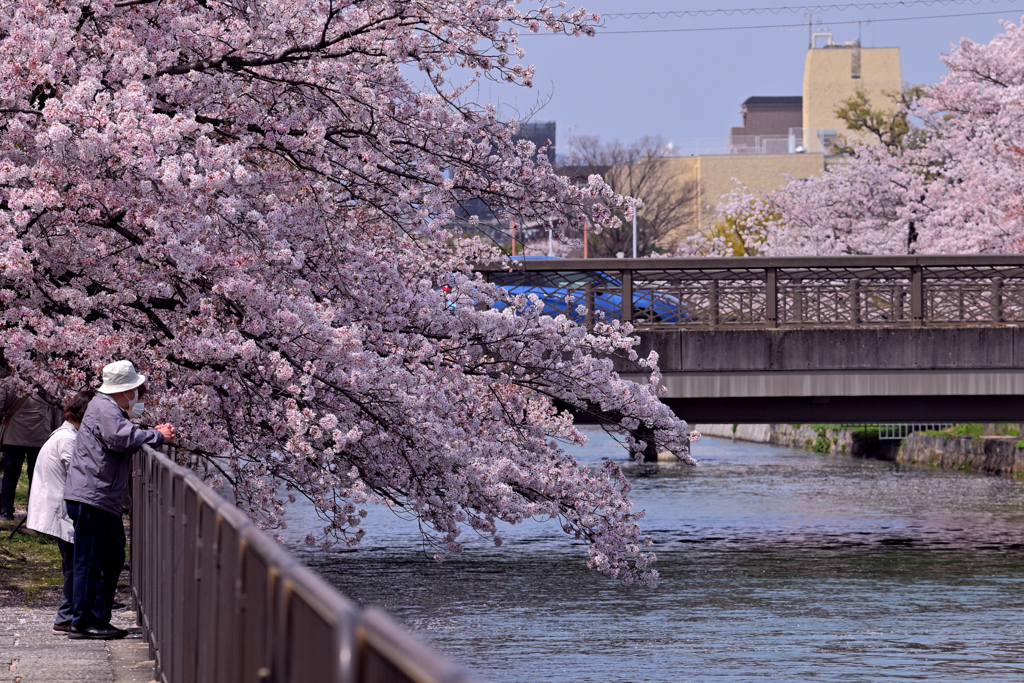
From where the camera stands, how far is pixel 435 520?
11.3m

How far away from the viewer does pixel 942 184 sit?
42219 mm

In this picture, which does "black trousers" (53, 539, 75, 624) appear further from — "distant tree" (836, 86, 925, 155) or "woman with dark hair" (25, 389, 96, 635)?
"distant tree" (836, 86, 925, 155)

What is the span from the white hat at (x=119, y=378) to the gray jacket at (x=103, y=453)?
0.08m

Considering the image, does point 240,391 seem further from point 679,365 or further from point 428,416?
point 679,365

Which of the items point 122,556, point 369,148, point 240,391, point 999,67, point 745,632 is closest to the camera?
point 122,556

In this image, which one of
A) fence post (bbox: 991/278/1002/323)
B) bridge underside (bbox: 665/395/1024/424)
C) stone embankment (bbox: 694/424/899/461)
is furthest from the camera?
stone embankment (bbox: 694/424/899/461)

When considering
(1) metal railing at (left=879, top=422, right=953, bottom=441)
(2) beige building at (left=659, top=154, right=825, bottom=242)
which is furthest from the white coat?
(2) beige building at (left=659, top=154, right=825, bottom=242)

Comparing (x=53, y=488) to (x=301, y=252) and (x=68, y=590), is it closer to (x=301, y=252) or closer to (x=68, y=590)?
(x=68, y=590)

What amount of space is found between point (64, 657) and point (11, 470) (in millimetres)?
8900

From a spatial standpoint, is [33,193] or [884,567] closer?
[33,193]

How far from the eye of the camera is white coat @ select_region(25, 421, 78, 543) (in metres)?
8.97

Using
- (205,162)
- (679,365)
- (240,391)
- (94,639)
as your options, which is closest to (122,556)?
(94,639)

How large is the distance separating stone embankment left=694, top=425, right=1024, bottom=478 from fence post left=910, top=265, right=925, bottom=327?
18.7m

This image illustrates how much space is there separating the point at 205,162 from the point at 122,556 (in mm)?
2581
